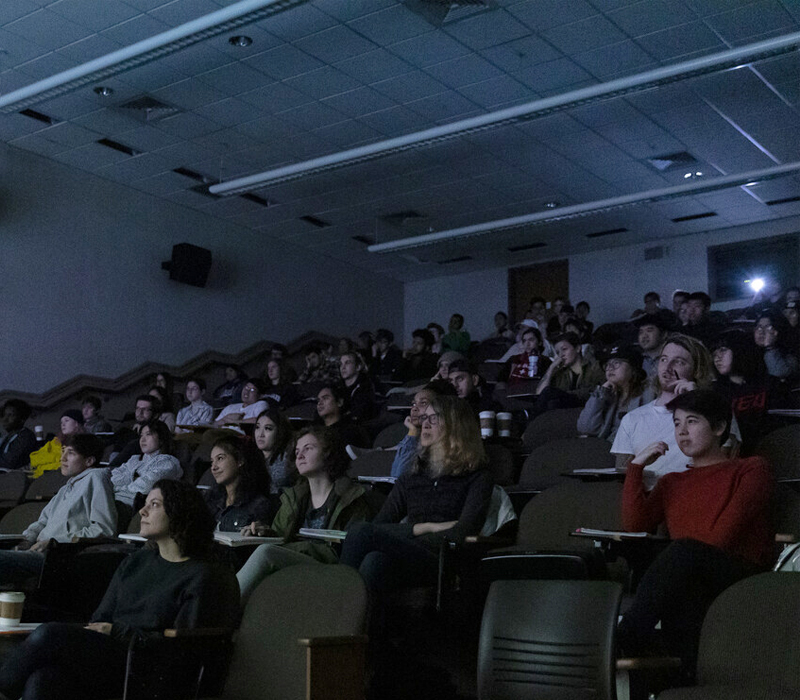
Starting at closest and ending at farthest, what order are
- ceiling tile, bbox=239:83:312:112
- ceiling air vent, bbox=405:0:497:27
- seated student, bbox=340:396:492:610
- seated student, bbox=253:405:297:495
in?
seated student, bbox=340:396:492:610, seated student, bbox=253:405:297:495, ceiling air vent, bbox=405:0:497:27, ceiling tile, bbox=239:83:312:112

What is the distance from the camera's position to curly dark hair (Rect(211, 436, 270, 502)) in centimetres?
382

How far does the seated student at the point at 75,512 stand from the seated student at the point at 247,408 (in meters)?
2.12

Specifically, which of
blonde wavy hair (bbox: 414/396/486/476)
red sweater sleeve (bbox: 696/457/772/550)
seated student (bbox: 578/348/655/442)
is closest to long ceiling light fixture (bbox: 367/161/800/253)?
seated student (bbox: 578/348/655/442)

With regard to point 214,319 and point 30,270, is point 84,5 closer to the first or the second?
point 30,270

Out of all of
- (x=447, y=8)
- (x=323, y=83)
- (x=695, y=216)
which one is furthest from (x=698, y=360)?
(x=695, y=216)

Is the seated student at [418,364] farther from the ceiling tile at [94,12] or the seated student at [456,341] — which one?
the ceiling tile at [94,12]

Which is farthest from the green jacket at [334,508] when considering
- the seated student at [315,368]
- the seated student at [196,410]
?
the seated student at [315,368]

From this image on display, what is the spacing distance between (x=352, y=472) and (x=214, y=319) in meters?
5.80

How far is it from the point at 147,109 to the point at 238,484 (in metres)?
4.41

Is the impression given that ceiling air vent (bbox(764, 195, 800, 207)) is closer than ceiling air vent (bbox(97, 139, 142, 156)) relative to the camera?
No

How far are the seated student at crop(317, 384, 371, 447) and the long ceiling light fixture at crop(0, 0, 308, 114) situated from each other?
2.21 m

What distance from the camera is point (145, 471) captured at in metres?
4.77

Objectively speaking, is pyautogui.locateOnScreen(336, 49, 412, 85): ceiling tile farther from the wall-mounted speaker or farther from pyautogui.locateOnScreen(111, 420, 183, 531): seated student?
the wall-mounted speaker

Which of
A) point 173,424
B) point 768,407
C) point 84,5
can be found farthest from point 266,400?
point 768,407
